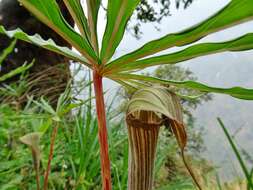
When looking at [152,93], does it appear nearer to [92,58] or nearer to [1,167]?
[92,58]

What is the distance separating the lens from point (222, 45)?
0.27m

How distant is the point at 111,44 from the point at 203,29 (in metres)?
0.07

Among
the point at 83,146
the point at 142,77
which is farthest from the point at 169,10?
the point at 142,77

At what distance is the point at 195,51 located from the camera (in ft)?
0.90

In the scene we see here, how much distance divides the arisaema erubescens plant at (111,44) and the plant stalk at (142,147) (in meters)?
0.02

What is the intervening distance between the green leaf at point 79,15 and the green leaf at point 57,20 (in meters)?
0.01

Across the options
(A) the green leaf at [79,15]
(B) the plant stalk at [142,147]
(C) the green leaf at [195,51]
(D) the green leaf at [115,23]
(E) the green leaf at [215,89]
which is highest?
(A) the green leaf at [79,15]

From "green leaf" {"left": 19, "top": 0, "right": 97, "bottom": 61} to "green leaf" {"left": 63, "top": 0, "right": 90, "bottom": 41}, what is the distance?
0.04 ft

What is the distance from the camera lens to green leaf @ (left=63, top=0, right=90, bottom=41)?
0.28 metres

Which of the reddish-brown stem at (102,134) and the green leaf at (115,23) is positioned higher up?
the green leaf at (115,23)

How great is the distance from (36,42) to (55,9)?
0.03 metres

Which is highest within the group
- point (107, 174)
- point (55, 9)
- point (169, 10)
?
point (169, 10)

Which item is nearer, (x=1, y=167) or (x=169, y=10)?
(x=1, y=167)

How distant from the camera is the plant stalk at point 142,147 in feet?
0.87
